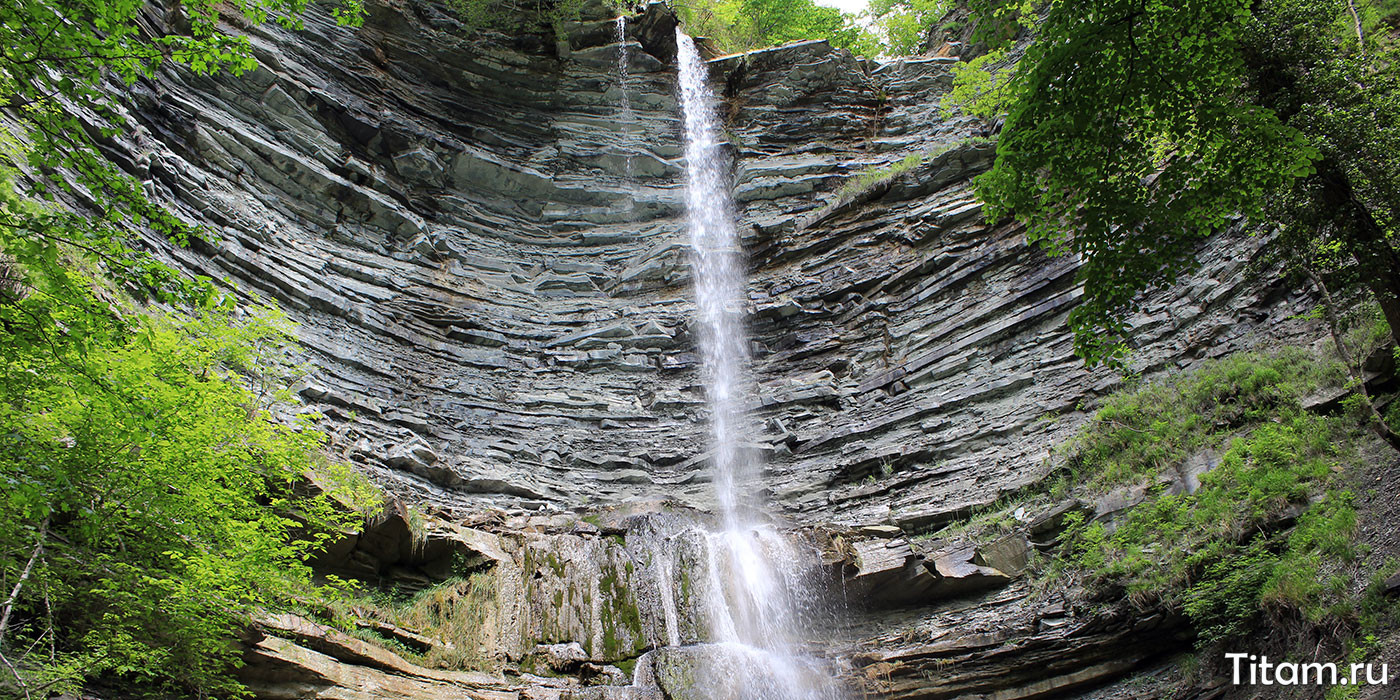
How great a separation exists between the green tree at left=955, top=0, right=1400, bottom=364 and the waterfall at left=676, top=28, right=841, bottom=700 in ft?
19.0

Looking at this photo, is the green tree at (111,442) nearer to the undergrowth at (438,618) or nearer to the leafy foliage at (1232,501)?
the undergrowth at (438,618)

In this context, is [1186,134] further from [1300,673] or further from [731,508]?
[731,508]

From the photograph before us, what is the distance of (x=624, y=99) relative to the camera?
Answer: 20297 millimetres

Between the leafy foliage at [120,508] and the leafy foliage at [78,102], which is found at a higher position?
the leafy foliage at [78,102]

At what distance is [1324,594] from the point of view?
20.8 ft

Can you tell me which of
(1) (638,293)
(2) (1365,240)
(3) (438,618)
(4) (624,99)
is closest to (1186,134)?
(2) (1365,240)

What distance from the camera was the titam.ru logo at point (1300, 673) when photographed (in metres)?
5.54

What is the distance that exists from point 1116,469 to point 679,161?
1319 centimetres

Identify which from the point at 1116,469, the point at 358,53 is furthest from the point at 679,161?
the point at 1116,469

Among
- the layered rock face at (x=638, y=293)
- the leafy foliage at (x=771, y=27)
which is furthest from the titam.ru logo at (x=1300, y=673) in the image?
the leafy foliage at (x=771, y=27)

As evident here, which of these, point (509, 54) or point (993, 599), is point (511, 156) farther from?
point (993, 599)

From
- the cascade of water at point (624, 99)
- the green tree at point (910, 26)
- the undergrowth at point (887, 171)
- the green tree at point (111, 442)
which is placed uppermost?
the green tree at point (910, 26)

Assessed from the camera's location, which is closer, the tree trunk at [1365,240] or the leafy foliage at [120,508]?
the leafy foliage at [120,508]

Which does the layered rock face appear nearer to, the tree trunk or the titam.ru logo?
the titam.ru logo
